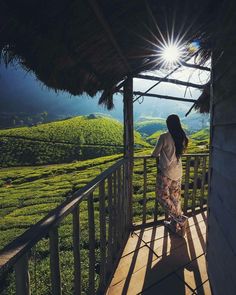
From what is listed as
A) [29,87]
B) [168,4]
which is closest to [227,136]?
[168,4]

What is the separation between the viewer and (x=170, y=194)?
364 centimetres

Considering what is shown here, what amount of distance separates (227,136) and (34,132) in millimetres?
61575

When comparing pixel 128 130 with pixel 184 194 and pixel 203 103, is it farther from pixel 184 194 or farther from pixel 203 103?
pixel 184 194

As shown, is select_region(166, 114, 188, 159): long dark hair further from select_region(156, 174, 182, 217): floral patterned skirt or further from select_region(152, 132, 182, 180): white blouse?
select_region(156, 174, 182, 217): floral patterned skirt

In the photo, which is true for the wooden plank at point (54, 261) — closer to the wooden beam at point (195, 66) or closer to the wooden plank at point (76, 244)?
the wooden plank at point (76, 244)

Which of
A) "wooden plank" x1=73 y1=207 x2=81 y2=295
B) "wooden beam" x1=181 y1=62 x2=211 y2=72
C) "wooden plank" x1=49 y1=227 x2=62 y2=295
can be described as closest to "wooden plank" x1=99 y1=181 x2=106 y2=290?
"wooden plank" x1=73 y1=207 x2=81 y2=295

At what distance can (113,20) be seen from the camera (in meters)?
1.93

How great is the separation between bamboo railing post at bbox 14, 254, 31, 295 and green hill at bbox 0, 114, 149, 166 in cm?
4776

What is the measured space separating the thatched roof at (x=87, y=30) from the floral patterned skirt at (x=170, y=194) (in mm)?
1784

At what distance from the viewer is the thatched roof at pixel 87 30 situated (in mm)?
1622

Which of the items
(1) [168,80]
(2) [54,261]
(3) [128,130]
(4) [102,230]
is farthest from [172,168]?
(2) [54,261]

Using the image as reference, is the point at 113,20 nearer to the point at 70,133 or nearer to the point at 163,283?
the point at 163,283

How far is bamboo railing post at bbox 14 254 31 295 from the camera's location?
2.93 feet

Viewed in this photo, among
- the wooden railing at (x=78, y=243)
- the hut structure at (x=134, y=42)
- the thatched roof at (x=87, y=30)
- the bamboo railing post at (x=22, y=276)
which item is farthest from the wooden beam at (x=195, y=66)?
the bamboo railing post at (x=22, y=276)
